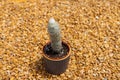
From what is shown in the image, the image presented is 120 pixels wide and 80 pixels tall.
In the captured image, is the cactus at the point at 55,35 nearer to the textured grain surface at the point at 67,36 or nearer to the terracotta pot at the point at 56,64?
the terracotta pot at the point at 56,64

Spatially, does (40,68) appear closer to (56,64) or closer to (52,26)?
(56,64)

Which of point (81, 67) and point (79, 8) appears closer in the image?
point (81, 67)

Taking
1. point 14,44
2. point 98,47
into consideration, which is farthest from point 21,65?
point 98,47

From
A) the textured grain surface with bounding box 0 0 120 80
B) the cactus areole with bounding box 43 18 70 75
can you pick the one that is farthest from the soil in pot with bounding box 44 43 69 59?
the textured grain surface with bounding box 0 0 120 80

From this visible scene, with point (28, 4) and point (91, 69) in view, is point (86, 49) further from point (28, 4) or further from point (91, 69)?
point (28, 4)

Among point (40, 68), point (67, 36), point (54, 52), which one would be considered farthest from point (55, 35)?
point (67, 36)

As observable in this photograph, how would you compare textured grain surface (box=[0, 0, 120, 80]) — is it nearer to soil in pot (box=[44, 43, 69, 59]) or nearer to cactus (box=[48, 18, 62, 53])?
soil in pot (box=[44, 43, 69, 59])
